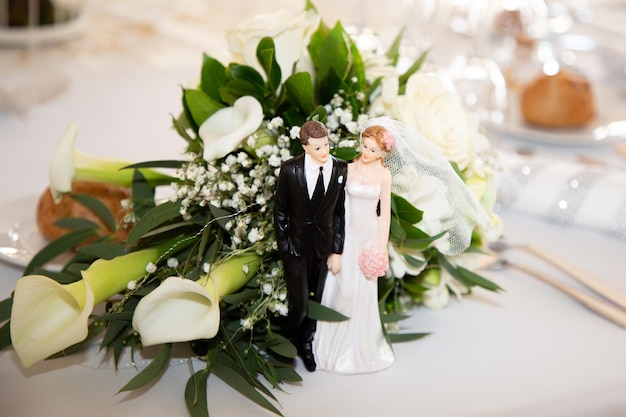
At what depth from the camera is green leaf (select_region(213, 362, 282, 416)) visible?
85 centimetres

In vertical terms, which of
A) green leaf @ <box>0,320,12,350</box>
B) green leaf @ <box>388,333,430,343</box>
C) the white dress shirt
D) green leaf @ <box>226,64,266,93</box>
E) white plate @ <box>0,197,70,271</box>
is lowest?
white plate @ <box>0,197,70,271</box>

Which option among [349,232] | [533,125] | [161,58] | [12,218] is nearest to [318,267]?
[349,232]

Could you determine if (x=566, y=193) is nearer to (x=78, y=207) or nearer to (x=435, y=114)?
(x=435, y=114)

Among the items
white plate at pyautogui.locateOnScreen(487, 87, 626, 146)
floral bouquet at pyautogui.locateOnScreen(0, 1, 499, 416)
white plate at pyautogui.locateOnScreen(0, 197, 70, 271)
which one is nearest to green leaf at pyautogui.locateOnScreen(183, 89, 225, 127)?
floral bouquet at pyautogui.locateOnScreen(0, 1, 499, 416)

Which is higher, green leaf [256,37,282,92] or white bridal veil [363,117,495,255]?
green leaf [256,37,282,92]

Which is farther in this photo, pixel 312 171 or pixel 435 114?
pixel 435 114

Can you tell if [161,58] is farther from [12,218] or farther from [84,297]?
[84,297]

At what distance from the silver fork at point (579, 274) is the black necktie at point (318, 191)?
19.6 inches

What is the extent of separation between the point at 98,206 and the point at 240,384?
422 mm

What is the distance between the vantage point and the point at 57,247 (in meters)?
1.09

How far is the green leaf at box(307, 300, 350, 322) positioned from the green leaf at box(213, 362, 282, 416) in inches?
4.7

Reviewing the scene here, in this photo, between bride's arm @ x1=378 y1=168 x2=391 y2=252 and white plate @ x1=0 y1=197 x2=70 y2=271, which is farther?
white plate @ x1=0 y1=197 x2=70 y2=271

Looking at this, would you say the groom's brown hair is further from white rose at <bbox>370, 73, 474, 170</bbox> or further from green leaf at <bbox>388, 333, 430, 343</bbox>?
green leaf at <bbox>388, 333, 430, 343</bbox>

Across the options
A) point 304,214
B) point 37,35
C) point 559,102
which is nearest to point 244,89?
point 304,214
